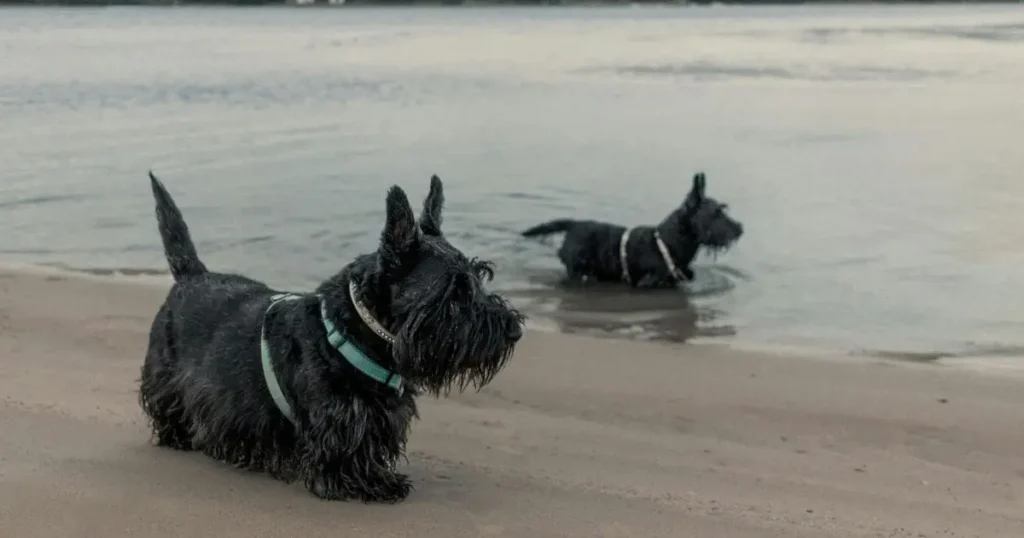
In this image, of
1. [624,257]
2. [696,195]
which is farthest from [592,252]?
[696,195]

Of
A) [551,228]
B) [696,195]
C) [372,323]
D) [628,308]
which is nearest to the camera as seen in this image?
[372,323]

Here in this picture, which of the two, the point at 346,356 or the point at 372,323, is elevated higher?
the point at 372,323

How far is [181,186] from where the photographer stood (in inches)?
524

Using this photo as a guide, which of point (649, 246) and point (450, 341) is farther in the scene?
point (649, 246)

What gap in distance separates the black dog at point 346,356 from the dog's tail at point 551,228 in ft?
19.5

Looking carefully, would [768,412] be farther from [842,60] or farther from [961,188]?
[842,60]

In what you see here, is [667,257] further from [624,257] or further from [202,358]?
[202,358]

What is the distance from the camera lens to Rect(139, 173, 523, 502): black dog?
372 centimetres

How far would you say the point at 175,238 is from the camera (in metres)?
4.69

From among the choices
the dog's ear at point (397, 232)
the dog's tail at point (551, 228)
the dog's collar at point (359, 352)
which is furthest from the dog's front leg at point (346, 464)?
the dog's tail at point (551, 228)

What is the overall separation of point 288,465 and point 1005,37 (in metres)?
52.1

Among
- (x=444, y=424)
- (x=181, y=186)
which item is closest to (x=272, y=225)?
(x=181, y=186)

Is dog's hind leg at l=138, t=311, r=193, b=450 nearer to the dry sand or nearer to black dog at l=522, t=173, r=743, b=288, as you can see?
the dry sand

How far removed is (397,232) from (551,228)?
664 cm
